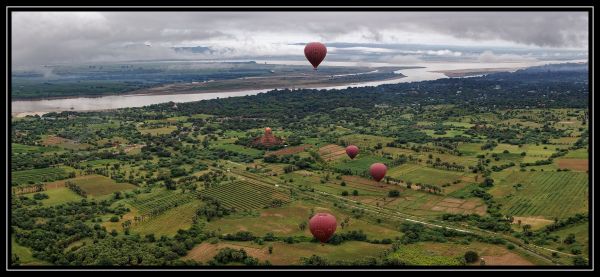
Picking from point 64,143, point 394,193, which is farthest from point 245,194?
point 64,143

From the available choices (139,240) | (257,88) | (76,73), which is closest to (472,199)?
(139,240)

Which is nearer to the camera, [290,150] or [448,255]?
[448,255]

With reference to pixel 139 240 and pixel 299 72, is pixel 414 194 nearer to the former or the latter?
pixel 139 240

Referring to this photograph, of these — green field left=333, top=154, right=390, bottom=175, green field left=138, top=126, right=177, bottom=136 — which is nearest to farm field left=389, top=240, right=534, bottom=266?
green field left=333, top=154, right=390, bottom=175

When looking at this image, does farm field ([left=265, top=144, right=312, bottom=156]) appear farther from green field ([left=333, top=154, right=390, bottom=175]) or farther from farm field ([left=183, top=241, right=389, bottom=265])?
farm field ([left=183, top=241, right=389, bottom=265])

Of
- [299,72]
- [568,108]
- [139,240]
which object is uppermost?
[299,72]

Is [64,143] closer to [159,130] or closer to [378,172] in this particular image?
[159,130]

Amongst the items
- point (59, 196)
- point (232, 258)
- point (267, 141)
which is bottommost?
point (232, 258)
